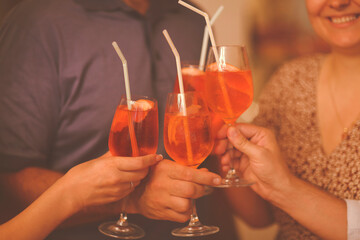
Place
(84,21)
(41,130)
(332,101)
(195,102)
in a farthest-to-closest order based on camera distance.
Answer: (332,101) → (84,21) → (41,130) → (195,102)

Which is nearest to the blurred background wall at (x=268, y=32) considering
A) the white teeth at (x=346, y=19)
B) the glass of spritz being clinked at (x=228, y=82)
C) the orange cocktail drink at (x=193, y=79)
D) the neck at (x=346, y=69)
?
the neck at (x=346, y=69)

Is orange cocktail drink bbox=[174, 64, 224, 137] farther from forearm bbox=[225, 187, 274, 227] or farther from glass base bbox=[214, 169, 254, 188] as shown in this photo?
forearm bbox=[225, 187, 274, 227]

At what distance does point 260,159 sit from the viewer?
1.26 meters

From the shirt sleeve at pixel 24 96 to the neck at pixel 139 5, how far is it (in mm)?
444

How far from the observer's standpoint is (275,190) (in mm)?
1369

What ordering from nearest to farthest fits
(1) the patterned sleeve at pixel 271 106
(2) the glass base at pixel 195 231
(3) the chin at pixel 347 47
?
(2) the glass base at pixel 195 231, (3) the chin at pixel 347 47, (1) the patterned sleeve at pixel 271 106

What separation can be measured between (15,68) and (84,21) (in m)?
0.36

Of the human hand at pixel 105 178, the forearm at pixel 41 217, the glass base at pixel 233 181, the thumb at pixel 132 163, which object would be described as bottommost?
the forearm at pixel 41 217

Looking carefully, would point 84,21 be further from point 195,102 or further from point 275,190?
point 275,190

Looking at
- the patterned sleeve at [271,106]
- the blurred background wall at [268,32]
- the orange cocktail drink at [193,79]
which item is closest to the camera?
the orange cocktail drink at [193,79]

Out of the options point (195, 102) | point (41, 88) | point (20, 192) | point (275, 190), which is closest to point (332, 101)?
point (275, 190)

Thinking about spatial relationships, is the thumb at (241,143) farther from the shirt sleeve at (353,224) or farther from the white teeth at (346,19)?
the white teeth at (346,19)

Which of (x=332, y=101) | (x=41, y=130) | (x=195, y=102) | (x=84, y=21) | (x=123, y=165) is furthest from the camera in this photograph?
(x=332, y=101)

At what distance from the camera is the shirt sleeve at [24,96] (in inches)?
53.4
